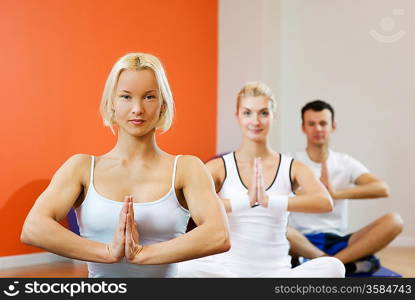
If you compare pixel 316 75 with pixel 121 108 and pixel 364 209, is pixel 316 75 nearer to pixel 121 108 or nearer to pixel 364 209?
pixel 364 209

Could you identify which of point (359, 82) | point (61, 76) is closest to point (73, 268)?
point (61, 76)

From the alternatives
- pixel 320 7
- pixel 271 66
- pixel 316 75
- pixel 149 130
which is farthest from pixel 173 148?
pixel 149 130

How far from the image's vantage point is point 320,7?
17.4ft

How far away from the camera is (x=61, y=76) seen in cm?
387

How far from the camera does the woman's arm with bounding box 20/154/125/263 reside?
3.89ft

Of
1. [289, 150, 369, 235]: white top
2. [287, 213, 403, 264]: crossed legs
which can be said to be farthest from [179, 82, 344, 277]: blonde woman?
[289, 150, 369, 235]: white top

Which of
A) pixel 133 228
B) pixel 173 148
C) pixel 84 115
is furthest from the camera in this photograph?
pixel 173 148

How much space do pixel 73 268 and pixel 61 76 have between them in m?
1.21

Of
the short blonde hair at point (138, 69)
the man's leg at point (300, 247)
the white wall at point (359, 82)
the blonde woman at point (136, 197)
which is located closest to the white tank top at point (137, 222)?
the blonde woman at point (136, 197)

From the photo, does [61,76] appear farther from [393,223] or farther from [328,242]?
[393,223]

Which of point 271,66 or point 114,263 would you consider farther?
point 271,66

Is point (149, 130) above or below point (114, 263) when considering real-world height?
above

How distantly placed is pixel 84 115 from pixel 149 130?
2799mm

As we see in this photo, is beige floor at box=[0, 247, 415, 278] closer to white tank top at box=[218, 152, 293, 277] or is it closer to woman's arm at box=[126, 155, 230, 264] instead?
white tank top at box=[218, 152, 293, 277]
